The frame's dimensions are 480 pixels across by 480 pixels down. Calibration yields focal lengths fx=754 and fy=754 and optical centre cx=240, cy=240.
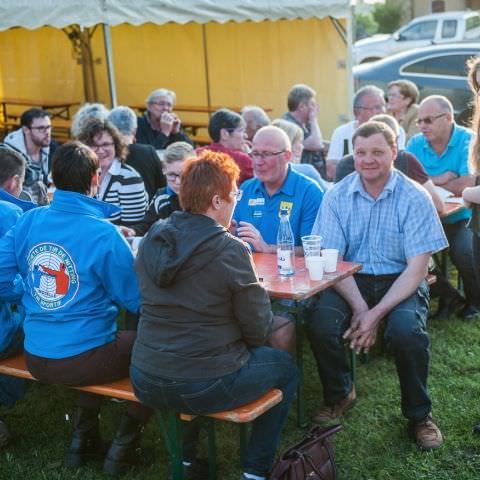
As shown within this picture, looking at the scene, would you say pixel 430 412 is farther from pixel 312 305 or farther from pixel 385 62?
pixel 385 62

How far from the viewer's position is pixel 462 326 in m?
4.98

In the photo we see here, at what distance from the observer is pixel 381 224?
3.80 metres

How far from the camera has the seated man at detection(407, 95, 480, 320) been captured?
204 inches

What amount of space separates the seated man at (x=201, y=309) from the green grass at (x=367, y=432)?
2.33 feet

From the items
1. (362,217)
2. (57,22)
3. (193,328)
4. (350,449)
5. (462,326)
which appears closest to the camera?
(193,328)

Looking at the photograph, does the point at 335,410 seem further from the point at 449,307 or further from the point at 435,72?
the point at 435,72

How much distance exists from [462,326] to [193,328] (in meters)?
2.75

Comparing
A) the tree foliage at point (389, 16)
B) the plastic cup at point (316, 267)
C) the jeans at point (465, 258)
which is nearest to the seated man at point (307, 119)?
the jeans at point (465, 258)

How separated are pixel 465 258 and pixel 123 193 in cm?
235

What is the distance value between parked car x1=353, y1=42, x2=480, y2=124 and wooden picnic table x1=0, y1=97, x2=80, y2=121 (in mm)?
4514

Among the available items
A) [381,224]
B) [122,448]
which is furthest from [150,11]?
[122,448]

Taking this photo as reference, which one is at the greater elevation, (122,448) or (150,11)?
(150,11)

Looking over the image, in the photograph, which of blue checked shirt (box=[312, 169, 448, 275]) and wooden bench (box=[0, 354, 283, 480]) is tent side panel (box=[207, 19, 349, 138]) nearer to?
blue checked shirt (box=[312, 169, 448, 275])

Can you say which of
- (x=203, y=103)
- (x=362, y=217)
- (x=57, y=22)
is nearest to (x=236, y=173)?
(x=362, y=217)
